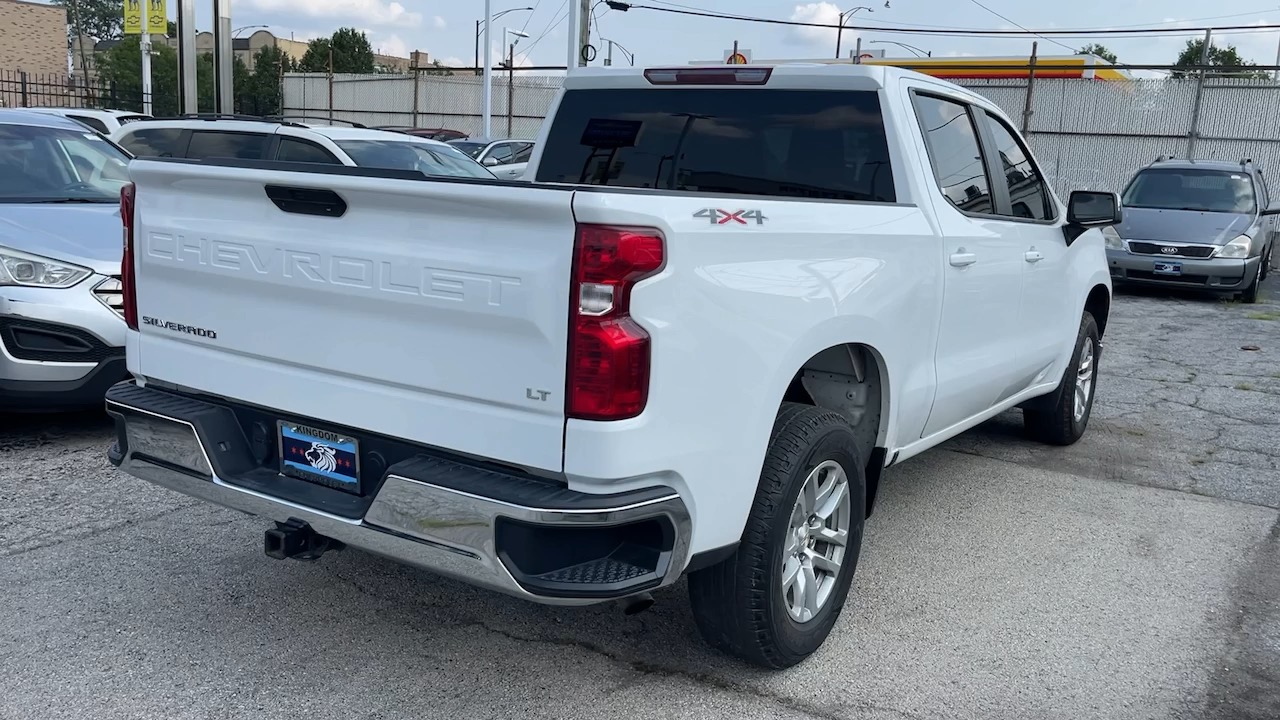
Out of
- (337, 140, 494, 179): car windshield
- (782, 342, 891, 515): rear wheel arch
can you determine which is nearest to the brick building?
(337, 140, 494, 179): car windshield

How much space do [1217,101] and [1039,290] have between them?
18808 millimetres

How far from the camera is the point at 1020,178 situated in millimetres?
5355

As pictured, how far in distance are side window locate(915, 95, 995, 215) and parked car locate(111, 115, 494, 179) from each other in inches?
182

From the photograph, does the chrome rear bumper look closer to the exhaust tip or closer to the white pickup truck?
the white pickup truck

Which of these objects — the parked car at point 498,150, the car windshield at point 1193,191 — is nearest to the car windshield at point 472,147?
the parked car at point 498,150

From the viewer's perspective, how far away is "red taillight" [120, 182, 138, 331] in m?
3.61

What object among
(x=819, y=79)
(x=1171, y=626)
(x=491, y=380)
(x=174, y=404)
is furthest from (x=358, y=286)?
(x=1171, y=626)

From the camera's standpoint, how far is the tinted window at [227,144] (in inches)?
374

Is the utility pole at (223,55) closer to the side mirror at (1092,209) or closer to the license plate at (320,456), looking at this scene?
the side mirror at (1092,209)

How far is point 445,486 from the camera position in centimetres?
282

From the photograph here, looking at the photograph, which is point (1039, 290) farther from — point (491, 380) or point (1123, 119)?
point (1123, 119)

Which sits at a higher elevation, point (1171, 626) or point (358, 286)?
point (358, 286)

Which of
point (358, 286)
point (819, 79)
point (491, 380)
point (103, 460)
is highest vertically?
point (819, 79)

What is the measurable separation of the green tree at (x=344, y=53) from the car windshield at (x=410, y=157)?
189 feet
